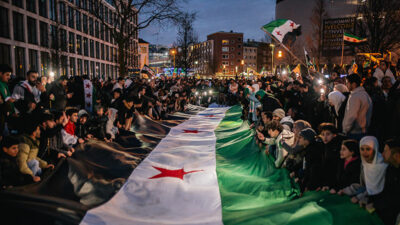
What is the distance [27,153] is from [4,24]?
28.1 m

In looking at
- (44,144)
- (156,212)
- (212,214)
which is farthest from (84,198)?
(212,214)

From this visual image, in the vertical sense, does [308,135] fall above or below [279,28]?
below

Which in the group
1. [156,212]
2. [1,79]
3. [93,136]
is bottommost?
[156,212]

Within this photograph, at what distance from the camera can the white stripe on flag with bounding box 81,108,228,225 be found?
4.22 meters

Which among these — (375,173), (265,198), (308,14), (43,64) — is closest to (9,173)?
(265,198)

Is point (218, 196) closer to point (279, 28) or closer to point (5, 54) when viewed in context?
point (279, 28)

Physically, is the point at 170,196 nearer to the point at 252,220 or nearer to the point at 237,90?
the point at 252,220

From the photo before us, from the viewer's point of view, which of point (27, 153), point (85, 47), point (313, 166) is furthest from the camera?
point (85, 47)

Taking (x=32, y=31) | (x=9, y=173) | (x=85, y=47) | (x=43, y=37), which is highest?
(x=85, y=47)

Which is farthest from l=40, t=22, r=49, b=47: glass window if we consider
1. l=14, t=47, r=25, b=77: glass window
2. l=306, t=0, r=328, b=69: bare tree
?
l=306, t=0, r=328, b=69: bare tree

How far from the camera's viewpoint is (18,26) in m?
29.8

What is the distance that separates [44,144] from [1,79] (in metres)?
2.01

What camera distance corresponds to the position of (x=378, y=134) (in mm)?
5898

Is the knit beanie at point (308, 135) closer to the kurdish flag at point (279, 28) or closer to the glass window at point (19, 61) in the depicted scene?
the kurdish flag at point (279, 28)
